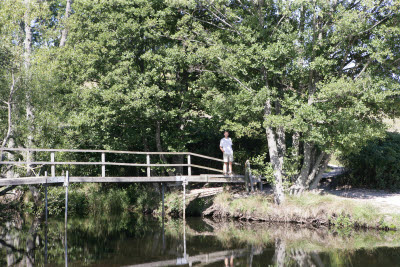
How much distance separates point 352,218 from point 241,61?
7.61 m

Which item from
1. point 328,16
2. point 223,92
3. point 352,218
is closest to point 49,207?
point 223,92

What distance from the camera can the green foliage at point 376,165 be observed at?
20.3m

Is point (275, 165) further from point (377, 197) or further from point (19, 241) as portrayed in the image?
point (19, 241)

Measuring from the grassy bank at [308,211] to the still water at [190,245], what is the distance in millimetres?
642

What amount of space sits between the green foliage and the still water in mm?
6363

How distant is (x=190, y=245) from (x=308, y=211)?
519cm

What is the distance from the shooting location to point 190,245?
14375 millimetres

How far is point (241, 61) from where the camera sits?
17.8 m

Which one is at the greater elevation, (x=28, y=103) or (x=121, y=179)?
(x=28, y=103)

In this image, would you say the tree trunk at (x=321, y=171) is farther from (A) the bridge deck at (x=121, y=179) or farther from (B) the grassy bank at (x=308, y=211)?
(A) the bridge deck at (x=121, y=179)

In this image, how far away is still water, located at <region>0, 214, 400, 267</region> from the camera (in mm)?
12133

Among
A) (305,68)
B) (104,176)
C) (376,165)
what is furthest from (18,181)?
(376,165)

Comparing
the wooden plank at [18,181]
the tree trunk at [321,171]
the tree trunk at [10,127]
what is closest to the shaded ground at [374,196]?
the tree trunk at [321,171]

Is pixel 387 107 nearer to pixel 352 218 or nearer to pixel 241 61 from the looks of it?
pixel 352 218
